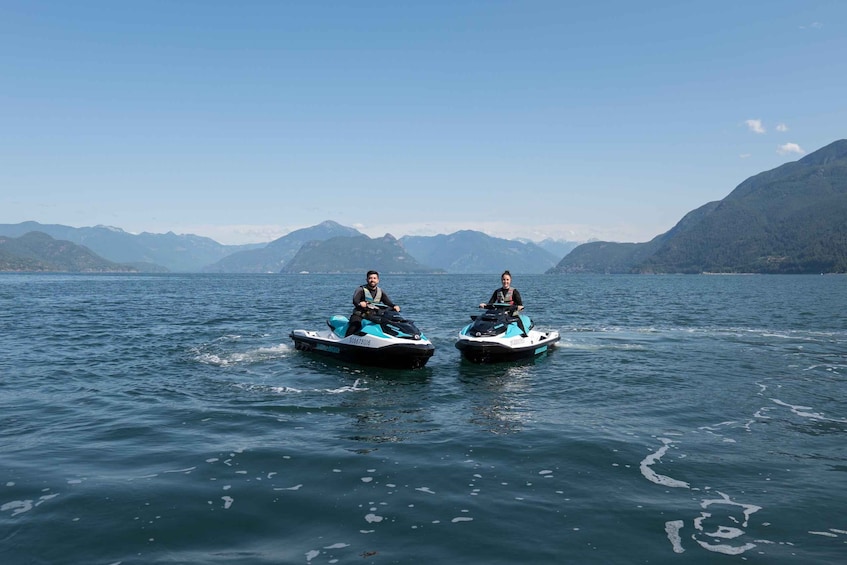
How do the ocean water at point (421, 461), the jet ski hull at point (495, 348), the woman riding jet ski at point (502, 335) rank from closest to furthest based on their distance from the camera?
1. the ocean water at point (421, 461)
2. the jet ski hull at point (495, 348)
3. the woman riding jet ski at point (502, 335)

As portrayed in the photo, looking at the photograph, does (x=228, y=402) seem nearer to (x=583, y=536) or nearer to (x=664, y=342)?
(x=583, y=536)

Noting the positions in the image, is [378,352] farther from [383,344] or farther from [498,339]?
[498,339]

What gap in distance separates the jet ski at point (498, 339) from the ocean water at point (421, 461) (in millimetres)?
714

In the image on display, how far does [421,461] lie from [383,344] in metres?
8.63

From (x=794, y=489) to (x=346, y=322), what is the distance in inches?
617

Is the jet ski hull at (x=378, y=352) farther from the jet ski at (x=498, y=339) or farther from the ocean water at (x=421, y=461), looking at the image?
the jet ski at (x=498, y=339)

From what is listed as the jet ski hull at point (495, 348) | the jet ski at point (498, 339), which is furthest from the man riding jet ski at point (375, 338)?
the jet ski at point (498, 339)

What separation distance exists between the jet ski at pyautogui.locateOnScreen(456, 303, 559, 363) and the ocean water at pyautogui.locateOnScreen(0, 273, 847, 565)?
0.71 m

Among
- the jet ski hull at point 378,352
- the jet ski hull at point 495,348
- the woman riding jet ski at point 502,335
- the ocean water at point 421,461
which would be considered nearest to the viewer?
the ocean water at point 421,461

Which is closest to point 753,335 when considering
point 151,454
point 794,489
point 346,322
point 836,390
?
point 836,390

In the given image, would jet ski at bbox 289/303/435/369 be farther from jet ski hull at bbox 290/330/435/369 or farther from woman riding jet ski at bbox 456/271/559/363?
woman riding jet ski at bbox 456/271/559/363

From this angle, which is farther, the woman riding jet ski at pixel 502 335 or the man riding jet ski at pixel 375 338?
the woman riding jet ski at pixel 502 335

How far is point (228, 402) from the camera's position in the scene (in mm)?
14039

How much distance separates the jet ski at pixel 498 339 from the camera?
19.3 metres
